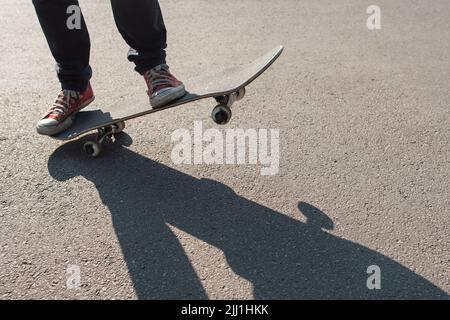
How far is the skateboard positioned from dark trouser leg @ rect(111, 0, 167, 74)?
0.82ft

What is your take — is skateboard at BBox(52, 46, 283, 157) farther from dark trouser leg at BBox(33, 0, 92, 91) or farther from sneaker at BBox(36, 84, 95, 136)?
dark trouser leg at BBox(33, 0, 92, 91)

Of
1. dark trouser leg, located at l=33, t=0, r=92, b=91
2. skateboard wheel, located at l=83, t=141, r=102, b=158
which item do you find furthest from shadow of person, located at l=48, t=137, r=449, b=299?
dark trouser leg, located at l=33, t=0, r=92, b=91

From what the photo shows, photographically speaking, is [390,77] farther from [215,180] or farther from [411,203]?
[215,180]

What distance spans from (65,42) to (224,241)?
1.56 metres

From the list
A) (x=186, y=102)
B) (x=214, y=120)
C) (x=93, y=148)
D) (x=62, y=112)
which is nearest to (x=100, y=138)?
(x=93, y=148)

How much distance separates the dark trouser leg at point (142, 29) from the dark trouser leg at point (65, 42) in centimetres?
29

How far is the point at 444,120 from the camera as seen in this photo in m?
3.60

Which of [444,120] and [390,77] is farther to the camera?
[390,77]

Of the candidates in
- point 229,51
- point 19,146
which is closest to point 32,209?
point 19,146

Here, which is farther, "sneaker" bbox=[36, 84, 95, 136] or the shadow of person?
"sneaker" bbox=[36, 84, 95, 136]

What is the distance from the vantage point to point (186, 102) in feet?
9.34

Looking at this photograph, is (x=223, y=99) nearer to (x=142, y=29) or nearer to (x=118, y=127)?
(x=142, y=29)

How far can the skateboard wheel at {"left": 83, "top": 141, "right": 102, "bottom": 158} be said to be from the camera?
9.87 feet
